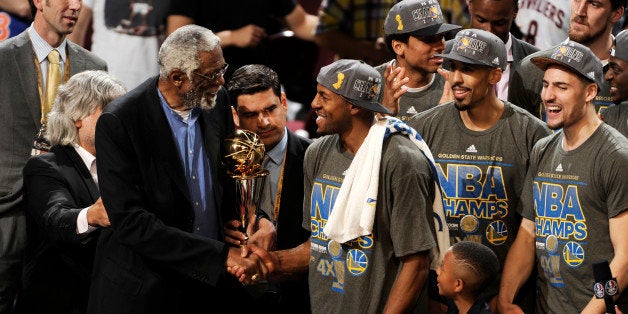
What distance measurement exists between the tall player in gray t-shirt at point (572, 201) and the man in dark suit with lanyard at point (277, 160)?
3.45 ft

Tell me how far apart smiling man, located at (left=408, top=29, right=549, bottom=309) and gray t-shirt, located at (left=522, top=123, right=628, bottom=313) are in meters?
0.23

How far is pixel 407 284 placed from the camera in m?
4.79

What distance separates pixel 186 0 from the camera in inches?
277

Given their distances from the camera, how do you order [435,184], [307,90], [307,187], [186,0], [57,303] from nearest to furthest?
[435,184] → [307,187] → [57,303] → [186,0] → [307,90]

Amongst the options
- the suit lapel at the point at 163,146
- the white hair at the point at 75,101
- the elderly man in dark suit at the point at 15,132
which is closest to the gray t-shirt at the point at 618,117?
the suit lapel at the point at 163,146

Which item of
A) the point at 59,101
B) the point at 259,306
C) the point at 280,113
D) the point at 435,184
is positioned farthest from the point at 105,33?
the point at 435,184

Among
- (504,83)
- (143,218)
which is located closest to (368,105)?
(143,218)

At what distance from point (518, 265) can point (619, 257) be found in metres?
0.55

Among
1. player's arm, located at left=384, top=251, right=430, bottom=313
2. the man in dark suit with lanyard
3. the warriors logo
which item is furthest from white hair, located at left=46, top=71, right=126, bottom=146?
player's arm, located at left=384, top=251, right=430, bottom=313

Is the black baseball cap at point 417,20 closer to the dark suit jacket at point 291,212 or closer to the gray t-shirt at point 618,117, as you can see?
the gray t-shirt at point 618,117

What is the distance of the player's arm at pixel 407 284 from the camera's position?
4781mm

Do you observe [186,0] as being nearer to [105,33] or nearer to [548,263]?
[105,33]

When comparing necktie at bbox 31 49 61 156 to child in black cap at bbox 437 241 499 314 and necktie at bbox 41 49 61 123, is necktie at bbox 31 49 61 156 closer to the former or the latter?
necktie at bbox 41 49 61 123

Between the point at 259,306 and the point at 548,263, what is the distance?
144 cm
